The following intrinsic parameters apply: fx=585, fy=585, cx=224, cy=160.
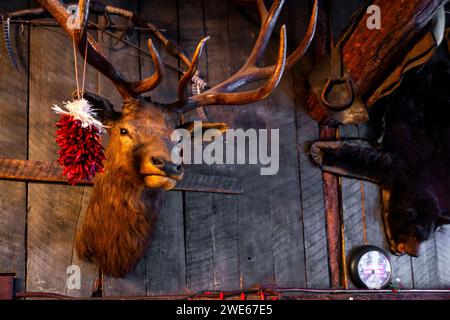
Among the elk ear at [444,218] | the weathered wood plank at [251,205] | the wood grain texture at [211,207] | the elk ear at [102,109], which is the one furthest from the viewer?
the elk ear at [444,218]

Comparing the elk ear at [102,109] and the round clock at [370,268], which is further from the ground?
the elk ear at [102,109]

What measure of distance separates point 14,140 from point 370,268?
1.81 m

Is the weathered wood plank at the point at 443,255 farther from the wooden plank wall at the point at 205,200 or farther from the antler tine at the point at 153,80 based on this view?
the antler tine at the point at 153,80

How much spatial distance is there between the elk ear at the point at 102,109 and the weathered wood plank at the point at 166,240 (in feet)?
1.74

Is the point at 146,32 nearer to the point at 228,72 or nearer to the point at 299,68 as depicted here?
the point at 228,72

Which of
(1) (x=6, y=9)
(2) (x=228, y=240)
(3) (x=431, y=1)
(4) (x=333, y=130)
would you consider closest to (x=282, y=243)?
(2) (x=228, y=240)

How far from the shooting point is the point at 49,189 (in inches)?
97.7

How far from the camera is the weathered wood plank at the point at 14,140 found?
238cm

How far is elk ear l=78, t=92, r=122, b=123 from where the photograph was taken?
2.24 m

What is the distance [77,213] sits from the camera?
250 centimetres

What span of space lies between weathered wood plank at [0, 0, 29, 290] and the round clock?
158 centimetres

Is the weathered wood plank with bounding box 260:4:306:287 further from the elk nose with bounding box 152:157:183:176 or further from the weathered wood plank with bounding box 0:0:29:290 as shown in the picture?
the weathered wood plank with bounding box 0:0:29:290

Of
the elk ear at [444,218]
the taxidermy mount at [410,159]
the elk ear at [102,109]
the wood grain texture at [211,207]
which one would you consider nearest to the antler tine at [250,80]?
the elk ear at [102,109]

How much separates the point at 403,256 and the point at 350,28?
1.25m
